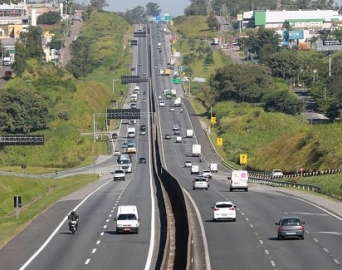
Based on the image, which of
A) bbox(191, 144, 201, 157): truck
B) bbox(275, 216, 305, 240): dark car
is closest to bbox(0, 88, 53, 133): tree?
bbox(191, 144, 201, 157): truck

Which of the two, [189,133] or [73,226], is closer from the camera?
[73,226]

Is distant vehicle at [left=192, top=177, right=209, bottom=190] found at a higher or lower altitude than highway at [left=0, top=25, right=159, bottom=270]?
lower

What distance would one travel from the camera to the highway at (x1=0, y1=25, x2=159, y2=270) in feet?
157

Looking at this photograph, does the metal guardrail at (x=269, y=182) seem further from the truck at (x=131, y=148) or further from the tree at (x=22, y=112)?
the tree at (x=22, y=112)

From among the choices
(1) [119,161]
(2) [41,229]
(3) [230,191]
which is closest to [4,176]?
(3) [230,191]

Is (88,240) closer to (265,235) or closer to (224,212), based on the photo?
(224,212)

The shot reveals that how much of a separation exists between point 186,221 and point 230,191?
39480mm

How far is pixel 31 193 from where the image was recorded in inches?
4348

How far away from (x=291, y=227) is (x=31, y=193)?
208 ft

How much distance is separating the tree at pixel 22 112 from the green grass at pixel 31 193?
38356mm

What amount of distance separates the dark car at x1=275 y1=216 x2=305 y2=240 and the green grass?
2393cm

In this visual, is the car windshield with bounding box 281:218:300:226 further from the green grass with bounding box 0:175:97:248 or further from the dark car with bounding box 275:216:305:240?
the green grass with bounding box 0:175:97:248

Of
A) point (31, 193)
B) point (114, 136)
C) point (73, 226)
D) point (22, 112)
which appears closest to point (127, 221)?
point (73, 226)

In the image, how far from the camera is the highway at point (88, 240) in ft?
157
